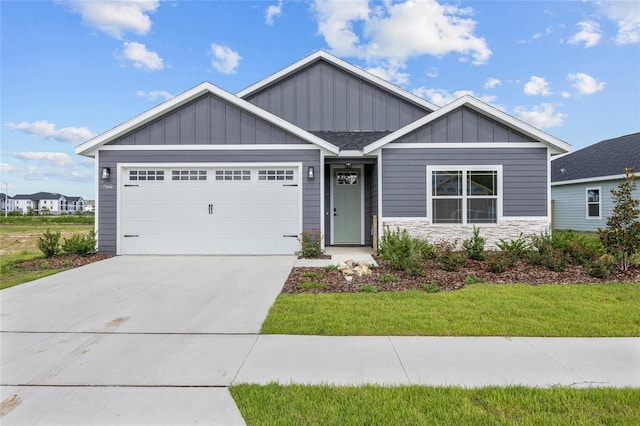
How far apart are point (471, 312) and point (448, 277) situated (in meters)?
2.10

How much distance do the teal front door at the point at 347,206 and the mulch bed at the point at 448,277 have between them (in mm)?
3927

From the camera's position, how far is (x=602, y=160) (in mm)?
17500

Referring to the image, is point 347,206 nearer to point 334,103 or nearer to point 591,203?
point 334,103

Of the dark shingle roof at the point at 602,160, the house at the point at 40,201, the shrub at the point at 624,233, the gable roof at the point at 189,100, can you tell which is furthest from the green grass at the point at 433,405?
the house at the point at 40,201

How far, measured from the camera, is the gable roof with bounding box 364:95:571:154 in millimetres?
9383

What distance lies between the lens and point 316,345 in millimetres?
3672

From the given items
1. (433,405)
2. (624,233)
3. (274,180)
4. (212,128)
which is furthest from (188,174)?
(624,233)

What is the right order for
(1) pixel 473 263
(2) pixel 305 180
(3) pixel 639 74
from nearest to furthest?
(1) pixel 473 263 → (3) pixel 639 74 → (2) pixel 305 180

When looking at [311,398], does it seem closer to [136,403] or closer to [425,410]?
[425,410]

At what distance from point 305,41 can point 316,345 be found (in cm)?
1367

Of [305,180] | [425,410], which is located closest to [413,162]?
[305,180]

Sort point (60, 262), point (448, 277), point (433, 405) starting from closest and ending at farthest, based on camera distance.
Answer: point (433, 405), point (448, 277), point (60, 262)

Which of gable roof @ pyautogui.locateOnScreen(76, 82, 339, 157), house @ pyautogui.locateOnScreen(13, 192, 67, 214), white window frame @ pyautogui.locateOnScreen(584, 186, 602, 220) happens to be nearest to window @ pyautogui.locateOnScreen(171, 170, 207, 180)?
gable roof @ pyautogui.locateOnScreen(76, 82, 339, 157)

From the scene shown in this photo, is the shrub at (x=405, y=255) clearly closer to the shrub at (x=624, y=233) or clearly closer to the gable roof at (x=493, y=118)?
the gable roof at (x=493, y=118)
